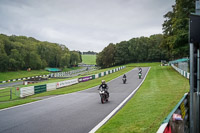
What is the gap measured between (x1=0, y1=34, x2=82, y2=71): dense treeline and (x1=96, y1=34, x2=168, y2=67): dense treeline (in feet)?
91.7

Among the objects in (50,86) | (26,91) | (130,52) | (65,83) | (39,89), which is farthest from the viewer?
(130,52)

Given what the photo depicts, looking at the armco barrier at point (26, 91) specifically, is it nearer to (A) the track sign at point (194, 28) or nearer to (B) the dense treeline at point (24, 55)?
(A) the track sign at point (194, 28)

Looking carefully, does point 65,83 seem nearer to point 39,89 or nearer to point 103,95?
point 39,89

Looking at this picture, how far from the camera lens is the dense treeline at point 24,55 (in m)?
69.9

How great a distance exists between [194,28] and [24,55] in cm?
8398

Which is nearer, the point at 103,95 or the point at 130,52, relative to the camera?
the point at 103,95

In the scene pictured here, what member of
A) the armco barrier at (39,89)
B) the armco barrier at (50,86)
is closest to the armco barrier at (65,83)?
the armco barrier at (50,86)

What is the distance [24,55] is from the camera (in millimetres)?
79062

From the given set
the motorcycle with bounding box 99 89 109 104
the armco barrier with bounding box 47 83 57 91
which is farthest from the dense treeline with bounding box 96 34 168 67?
the motorcycle with bounding box 99 89 109 104

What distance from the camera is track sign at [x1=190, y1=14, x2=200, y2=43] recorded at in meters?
4.27

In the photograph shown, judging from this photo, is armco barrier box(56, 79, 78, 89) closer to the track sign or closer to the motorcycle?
the motorcycle

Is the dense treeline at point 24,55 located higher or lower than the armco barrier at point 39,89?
higher

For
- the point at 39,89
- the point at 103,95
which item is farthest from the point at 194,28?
the point at 39,89

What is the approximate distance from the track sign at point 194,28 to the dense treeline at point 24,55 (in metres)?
74.5
